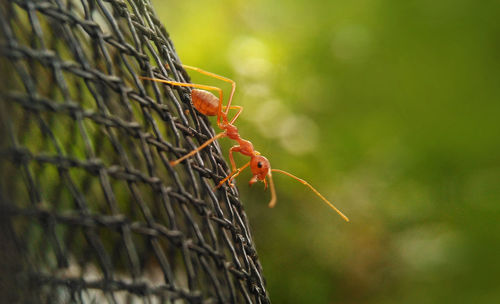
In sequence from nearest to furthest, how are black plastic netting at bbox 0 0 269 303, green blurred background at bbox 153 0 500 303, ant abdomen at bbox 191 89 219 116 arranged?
1. black plastic netting at bbox 0 0 269 303
2. ant abdomen at bbox 191 89 219 116
3. green blurred background at bbox 153 0 500 303

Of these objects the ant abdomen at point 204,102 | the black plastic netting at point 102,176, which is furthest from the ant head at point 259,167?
the black plastic netting at point 102,176

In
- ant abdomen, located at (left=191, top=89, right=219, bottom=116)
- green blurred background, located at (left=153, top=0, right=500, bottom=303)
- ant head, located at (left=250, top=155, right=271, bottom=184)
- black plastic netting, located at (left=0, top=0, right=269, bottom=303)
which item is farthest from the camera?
green blurred background, located at (left=153, top=0, right=500, bottom=303)

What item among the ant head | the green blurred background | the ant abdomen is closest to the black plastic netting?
the ant abdomen

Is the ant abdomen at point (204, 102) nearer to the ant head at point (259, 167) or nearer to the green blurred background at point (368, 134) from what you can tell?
the ant head at point (259, 167)

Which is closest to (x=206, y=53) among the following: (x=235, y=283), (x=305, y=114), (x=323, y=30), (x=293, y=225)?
(x=305, y=114)

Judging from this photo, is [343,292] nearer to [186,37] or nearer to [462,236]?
[462,236]

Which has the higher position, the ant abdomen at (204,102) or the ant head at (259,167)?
the ant head at (259,167)

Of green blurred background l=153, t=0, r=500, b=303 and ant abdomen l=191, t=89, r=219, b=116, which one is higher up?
green blurred background l=153, t=0, r=500, b=303

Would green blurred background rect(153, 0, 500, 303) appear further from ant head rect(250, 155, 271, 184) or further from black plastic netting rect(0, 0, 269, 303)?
black plastic netting rect(0, 0, 269, 303)

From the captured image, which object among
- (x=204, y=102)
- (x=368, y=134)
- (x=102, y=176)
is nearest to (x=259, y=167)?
(x=204, y=102)
